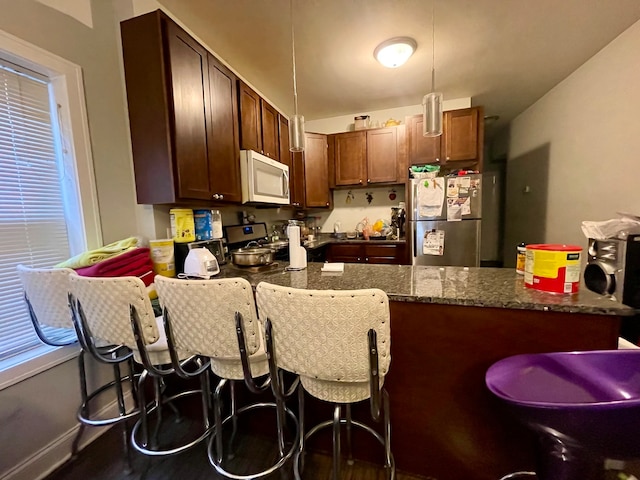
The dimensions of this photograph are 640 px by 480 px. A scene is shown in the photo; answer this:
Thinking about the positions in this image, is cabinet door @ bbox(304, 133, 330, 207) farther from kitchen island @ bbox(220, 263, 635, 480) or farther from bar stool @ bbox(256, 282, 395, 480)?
bar stool @ bbox(256, 282, 395, 480)

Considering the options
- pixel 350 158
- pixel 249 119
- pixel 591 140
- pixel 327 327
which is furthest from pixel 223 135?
pixel 591 140

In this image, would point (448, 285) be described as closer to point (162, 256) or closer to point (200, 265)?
point (200, 265)

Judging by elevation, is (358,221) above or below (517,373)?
A: above

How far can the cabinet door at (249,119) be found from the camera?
228 centimetres

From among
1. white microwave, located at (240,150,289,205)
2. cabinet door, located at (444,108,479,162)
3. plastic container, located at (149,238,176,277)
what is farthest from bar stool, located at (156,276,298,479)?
cabinet door, located at (444,108,479,162)

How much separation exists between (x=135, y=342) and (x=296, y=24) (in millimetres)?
2299

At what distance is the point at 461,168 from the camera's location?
3.50 m

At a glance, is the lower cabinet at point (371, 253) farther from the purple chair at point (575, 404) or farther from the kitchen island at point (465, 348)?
the purple chair at point (575, 404)

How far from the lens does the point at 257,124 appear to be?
2.53 m

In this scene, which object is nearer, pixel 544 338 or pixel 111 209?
pixel 544 338

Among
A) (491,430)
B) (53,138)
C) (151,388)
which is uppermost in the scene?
(53,138)

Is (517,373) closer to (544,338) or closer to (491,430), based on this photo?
(544,338)

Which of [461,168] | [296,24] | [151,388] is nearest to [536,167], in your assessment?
[461,168]

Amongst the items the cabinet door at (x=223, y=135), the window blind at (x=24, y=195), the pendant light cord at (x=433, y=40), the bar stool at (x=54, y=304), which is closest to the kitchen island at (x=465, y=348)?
the bar stool at (x=54, y=304)
